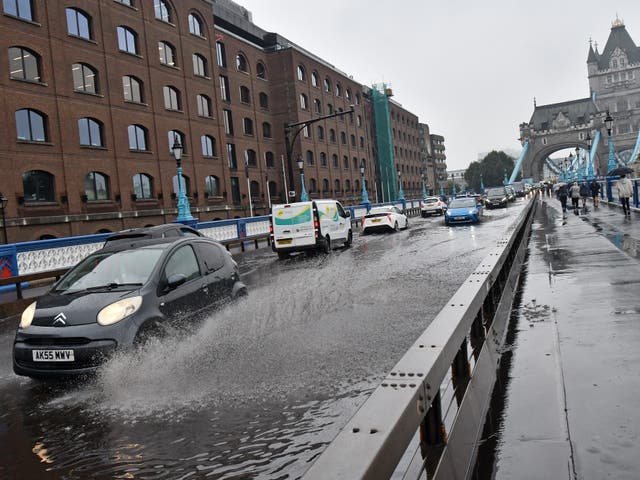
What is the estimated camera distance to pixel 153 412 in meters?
4.67

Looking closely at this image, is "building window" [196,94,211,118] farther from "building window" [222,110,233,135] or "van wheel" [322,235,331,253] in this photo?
"van wheel" [322,235,331,253]

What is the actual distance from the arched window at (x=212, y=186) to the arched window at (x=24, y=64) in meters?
14.1

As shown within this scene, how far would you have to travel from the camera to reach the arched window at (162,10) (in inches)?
1439

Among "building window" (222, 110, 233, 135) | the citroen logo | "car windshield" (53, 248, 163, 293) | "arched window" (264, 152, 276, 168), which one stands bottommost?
the citroen logo

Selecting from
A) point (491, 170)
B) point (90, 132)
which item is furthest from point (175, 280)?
point (491, 170)

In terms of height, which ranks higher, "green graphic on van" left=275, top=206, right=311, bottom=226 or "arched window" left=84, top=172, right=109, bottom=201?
"arched window" left=84, top=172, right=109, bottom=201

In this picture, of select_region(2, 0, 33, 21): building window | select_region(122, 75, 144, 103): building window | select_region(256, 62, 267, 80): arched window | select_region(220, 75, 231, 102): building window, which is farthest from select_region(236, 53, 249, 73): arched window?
select_region(2, 0, 33, 21): building window

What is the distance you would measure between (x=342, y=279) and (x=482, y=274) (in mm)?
6967

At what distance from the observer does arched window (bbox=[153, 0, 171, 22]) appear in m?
36.6

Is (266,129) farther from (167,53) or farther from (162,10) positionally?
(162,10)

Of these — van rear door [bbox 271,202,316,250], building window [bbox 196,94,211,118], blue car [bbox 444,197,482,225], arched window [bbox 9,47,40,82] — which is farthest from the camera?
building window [bbox 196,94,211,118]

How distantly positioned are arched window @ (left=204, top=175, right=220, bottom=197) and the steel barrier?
36.1 m

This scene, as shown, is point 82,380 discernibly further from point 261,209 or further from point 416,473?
point 261,209

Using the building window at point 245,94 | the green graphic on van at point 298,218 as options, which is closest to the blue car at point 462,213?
the green graphic on van at point 298,218
